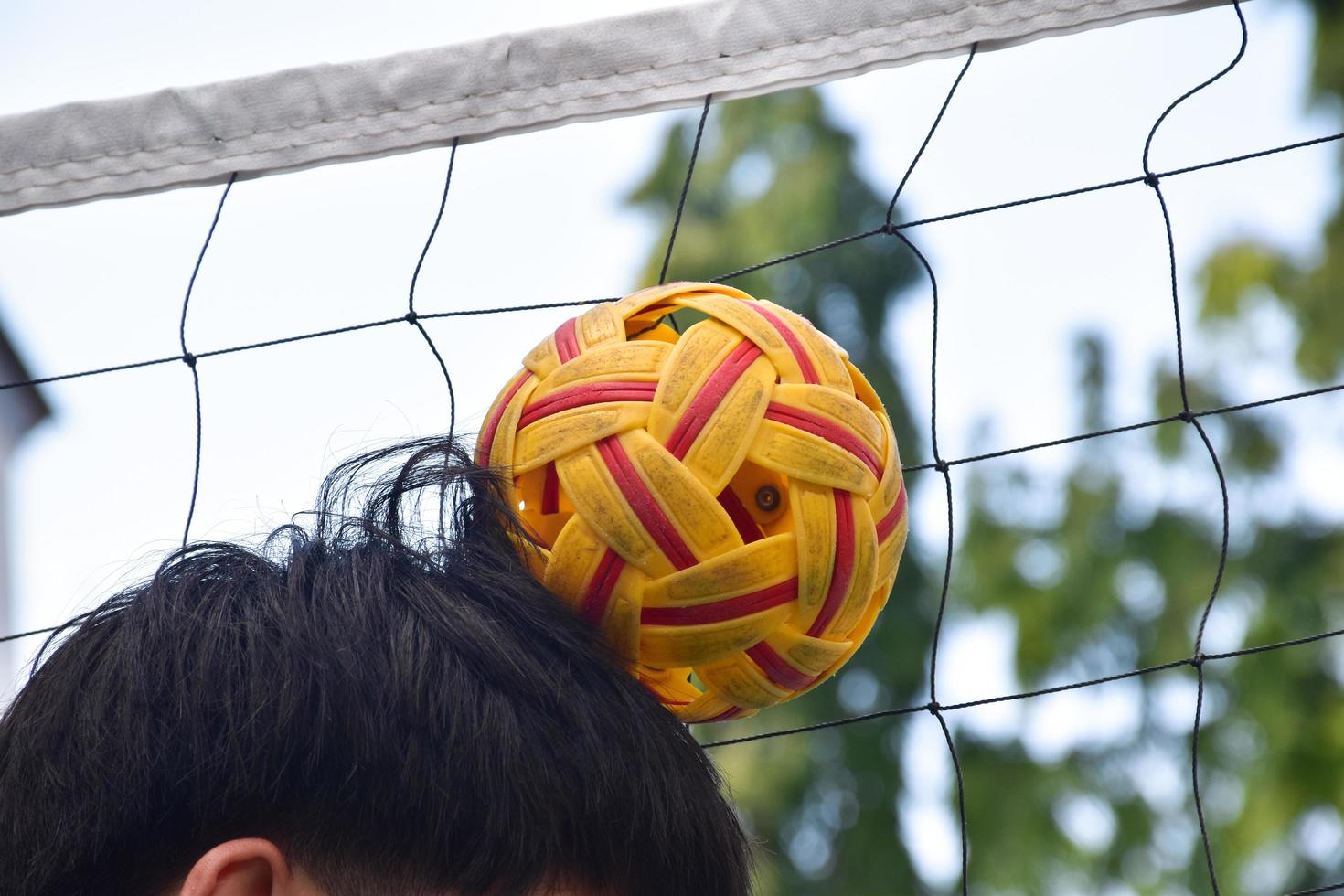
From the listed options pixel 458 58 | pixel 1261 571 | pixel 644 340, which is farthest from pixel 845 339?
pixel 644 340

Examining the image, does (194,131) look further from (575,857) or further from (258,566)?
(575,857)

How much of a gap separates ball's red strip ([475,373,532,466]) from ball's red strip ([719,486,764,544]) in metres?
0.15

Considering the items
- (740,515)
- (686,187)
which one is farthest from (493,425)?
(686,187)

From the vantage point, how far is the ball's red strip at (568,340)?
93 centimetres

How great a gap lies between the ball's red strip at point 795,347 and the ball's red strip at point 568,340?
0.37ft

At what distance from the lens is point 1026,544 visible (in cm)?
456

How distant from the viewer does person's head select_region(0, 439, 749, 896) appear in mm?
688

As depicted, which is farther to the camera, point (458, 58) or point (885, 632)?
point (885, 632)

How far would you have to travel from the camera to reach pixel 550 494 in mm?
912

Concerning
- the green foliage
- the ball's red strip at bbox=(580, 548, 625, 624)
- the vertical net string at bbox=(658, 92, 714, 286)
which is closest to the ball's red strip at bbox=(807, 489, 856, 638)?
the ball's red strip at bbox=(580, 548, 625, 624)

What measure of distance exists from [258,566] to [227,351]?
2.04 feet

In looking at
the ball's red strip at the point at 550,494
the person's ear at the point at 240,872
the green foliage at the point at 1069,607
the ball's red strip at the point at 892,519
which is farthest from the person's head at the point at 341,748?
the green foliage at the point at 1069,607

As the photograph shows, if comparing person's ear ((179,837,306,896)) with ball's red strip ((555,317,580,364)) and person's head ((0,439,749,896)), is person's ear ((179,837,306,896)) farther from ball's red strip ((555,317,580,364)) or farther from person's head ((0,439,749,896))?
ball's red strip ((555,317,580,364))

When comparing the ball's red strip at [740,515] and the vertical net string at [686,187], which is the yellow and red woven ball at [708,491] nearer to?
the ball's red strip at [740,515]
